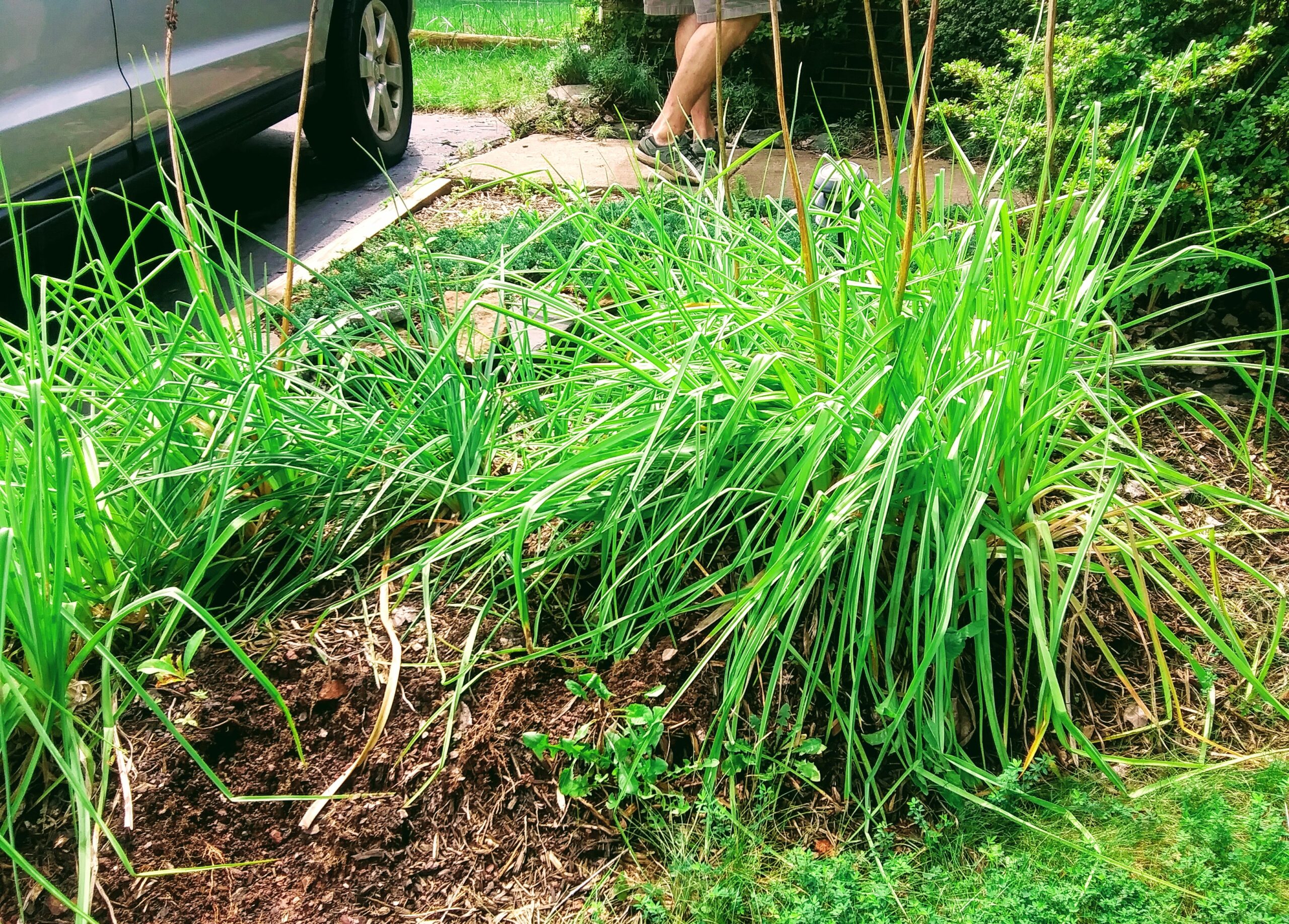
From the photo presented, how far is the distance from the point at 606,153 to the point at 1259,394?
4.52 metres

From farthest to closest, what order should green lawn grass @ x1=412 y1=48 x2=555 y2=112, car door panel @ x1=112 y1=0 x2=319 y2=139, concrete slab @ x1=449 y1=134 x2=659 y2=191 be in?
green lawn grass @ x1=412 y1=48 x2=555 y2=112 < concrete slab @ x1=449 y1=134 x2=659 y2=191 < car door panel @ x1=112 y1=0 x2=319 y2=139

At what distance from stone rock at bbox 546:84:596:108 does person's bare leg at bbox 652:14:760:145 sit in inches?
61.7

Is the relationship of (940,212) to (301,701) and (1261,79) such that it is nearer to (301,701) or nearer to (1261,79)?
(1261,79)

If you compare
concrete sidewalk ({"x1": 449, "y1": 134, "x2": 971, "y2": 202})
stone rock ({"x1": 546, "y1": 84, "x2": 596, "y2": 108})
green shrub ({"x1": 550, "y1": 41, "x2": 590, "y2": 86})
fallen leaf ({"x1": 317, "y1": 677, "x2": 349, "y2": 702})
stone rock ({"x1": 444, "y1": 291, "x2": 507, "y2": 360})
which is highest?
green shrub ({"x1": 550, "y1": 41, "x2": 590, "y2": 86})

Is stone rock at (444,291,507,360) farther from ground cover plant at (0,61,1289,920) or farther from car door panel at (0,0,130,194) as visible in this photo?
car door panel at (0,0,130,194)

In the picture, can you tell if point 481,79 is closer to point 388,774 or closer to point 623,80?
point 623,80

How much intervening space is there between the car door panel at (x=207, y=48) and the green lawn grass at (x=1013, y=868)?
310cm

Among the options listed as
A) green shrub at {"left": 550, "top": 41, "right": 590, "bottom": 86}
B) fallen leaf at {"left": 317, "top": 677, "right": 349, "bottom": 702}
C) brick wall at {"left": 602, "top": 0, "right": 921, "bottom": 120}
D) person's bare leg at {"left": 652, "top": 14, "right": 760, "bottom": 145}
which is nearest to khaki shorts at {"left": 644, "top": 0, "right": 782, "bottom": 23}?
person's bare leg at {"left": 652, "top": 14, "right": 760, "bottom": 145}

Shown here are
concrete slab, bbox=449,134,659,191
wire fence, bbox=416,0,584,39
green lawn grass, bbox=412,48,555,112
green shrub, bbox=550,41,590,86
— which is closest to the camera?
concrete slab, bbox=449,134,659,191

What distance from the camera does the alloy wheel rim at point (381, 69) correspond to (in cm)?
523

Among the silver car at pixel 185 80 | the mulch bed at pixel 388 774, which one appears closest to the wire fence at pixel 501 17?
the silver car at pixel 185 80

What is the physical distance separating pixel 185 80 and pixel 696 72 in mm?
2478

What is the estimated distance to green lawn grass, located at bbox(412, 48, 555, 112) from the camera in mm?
7168

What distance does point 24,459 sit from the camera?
6.03 feet
